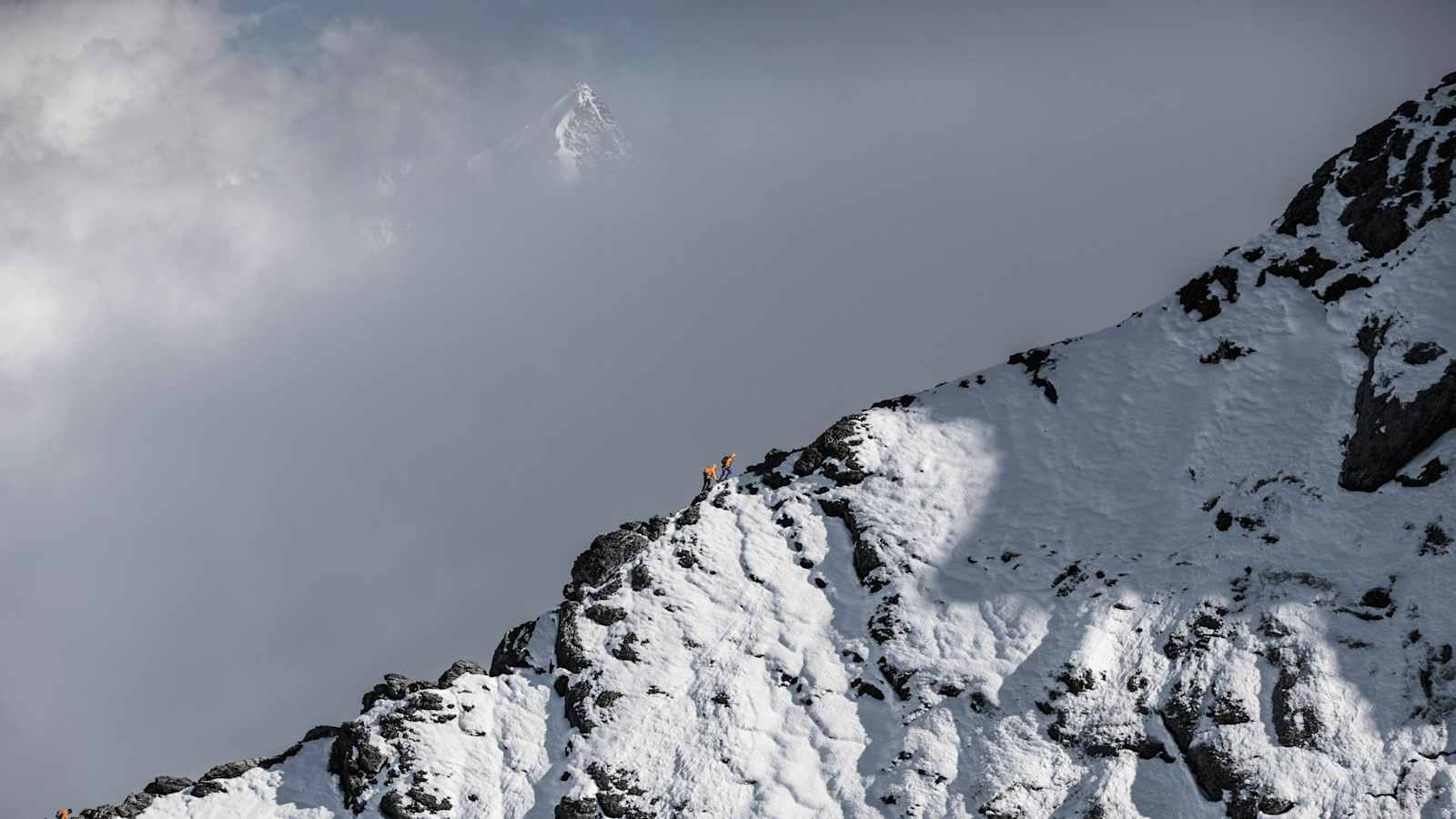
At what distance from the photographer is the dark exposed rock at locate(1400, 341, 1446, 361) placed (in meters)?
72.6

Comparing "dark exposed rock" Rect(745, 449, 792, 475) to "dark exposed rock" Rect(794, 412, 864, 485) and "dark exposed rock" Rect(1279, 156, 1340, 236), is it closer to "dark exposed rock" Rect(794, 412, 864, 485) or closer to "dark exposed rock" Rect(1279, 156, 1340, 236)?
"dark exposed rock" Rect(794, 412, 864, 485)

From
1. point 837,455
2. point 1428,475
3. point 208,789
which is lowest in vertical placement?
point 1428,475

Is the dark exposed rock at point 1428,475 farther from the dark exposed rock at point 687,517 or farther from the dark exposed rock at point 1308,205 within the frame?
the dark exposed rock at point 687,517

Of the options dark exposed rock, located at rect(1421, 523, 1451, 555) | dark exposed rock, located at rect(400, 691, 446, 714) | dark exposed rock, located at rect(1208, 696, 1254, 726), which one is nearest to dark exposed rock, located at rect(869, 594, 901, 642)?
dark exposed rock, located at rect(1208, 696, 1254, 726)

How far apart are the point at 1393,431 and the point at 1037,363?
2266 cm

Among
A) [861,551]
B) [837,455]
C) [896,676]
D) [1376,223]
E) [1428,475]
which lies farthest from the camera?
[837,455]

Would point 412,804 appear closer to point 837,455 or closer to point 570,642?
point 570,642

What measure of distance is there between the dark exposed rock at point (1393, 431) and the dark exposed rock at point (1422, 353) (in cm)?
134

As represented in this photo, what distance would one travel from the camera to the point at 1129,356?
86750mm

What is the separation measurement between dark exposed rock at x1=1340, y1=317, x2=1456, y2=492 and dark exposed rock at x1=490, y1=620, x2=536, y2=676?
143 feet

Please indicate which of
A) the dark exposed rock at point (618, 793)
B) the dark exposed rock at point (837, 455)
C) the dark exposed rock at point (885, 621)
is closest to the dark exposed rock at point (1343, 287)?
the dark exposed rock at point (837, 455)

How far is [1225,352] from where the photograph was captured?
272ft

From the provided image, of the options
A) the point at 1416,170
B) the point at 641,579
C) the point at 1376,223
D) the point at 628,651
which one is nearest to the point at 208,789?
the point at 628,651

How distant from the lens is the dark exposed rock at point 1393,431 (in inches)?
2800
